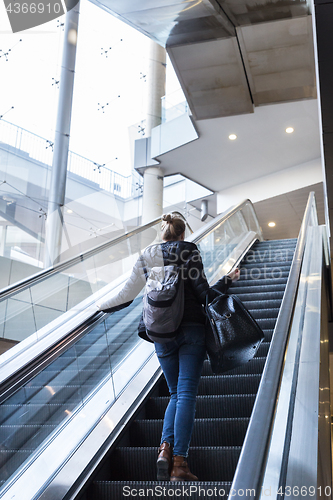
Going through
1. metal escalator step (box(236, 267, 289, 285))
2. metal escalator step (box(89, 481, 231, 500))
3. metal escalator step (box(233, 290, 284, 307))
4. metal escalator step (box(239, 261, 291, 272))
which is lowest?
metal escalator step (box(89, 481, 231, 500))

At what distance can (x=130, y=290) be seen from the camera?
2.89m

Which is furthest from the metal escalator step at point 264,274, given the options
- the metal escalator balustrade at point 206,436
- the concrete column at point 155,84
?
the concrete column at point 155,84

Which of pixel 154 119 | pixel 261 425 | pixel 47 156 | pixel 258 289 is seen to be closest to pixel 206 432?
pixel 261 425

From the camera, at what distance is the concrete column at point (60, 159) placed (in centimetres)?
1142

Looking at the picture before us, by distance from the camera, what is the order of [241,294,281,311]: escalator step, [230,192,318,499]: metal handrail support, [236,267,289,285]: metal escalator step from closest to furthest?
[230,192,318,499]: metal handrail support
[241,294,281,311]: escalator step
[236,267,289,285]: metal escalator step

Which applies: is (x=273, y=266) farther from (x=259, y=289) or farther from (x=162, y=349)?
(x=162, y=349)

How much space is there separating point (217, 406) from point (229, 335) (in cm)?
102


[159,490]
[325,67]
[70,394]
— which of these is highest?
[325,67]

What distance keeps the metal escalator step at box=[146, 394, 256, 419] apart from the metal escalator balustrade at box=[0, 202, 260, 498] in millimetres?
179

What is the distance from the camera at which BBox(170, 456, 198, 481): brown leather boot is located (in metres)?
2.35

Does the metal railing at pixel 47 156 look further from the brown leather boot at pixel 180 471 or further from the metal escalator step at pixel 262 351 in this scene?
the brown leather boot at pixel 180 471

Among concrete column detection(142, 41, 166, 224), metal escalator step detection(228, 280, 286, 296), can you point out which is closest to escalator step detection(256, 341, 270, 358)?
metal escalator step detection(228, 280, 286, 296)

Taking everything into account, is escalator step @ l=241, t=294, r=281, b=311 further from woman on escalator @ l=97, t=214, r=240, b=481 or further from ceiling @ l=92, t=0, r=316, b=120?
ceiling @ l=92, t=0, r=316, b=120

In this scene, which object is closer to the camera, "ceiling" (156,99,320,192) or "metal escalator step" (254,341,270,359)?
"metal escalator step" (254,341,270,359)
